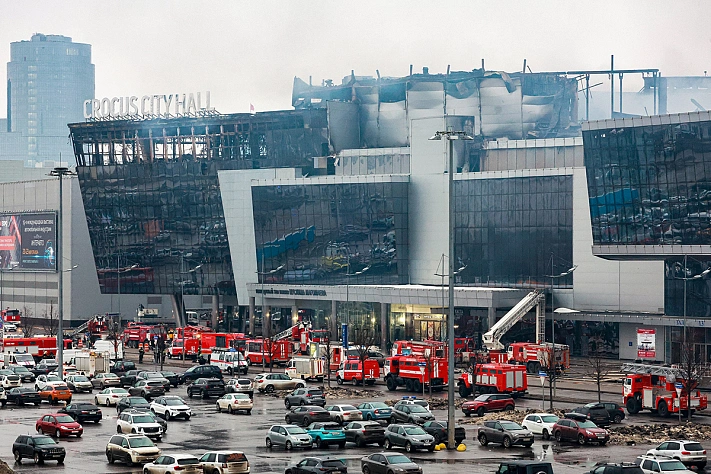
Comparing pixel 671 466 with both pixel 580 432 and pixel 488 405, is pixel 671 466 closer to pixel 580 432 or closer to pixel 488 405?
pixel 580 432

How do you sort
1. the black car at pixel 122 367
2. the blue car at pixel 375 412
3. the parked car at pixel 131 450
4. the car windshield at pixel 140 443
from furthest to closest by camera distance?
the black car at pixel 122 367 < the blue car at pixel 375 412 < the car windshield at pixel 140 443 < the parked car at pixel 131 450

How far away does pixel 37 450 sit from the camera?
57594 mm

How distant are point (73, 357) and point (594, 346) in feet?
174

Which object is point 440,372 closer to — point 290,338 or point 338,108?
point 290,338

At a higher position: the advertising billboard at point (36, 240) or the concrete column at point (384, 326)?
the advertising billboard at point (36, 240)

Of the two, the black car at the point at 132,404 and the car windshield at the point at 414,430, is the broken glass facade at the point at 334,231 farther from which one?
the car windshield at the point at 414,430

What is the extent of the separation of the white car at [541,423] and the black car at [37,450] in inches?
999

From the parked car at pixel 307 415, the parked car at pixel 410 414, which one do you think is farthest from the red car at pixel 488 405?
the parked car at pixel 307 415

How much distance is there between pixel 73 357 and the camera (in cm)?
11350

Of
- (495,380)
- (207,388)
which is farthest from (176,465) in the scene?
(495,380)

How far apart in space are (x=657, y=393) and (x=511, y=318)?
44446 mm

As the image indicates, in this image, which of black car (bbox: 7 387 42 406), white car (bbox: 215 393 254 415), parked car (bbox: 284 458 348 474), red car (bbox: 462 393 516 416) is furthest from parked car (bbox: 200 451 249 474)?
black car (bbox: 7 387 42 406)

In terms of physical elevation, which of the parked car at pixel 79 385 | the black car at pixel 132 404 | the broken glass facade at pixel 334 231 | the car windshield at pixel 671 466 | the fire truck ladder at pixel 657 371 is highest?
the broken glass facade at pixel 334 231

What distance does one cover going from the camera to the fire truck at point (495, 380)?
288ft
